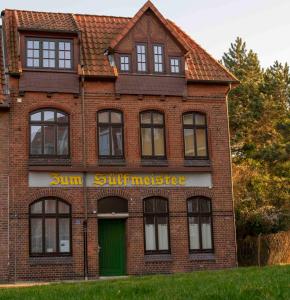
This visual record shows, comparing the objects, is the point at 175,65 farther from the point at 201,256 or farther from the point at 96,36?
the point at 201,256

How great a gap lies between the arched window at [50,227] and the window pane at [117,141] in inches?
121

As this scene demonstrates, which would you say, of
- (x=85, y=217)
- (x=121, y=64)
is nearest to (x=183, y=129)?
(x=121, y=64)

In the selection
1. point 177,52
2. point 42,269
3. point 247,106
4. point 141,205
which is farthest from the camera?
point 247,106

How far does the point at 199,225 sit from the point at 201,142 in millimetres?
3571

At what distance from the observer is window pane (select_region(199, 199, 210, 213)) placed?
2556 centimetres

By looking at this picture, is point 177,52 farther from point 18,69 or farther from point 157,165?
point 18,69

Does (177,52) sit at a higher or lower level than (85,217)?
higher

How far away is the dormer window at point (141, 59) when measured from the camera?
84.9 ft

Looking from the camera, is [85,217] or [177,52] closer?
[85,217]

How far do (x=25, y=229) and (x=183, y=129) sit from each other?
25.7ft

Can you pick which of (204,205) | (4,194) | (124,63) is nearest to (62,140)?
(4,194)

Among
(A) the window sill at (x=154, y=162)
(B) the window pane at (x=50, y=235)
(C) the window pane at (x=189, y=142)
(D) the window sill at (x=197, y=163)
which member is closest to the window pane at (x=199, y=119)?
(C) the window pane at (x=189, y=142)

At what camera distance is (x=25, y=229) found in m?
23.3

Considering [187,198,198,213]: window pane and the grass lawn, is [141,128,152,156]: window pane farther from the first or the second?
the grass lawn
